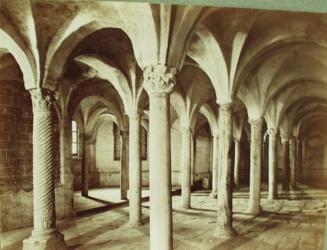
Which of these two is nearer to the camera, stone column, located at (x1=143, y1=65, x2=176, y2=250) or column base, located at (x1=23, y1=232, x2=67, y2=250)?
stone column, located at (x1=143, y1=65, x2=176, y2=250)

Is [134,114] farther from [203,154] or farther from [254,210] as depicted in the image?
[203,154]

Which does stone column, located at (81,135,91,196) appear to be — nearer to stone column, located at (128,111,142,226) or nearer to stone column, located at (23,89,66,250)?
stone column, located at (128,111,142,226)

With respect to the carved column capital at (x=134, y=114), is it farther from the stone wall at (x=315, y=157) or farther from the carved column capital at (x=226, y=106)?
the stone wall at (x=315, y=157)

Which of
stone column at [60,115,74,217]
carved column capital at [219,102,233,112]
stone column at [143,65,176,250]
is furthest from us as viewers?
stone column at [60,115,74,217]

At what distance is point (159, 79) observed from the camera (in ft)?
16.8

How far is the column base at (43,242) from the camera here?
6449 millimetres

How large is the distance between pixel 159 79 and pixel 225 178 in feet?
12.1

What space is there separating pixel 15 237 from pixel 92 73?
5.18 m

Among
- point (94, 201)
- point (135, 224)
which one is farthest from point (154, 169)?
point (94, 201)

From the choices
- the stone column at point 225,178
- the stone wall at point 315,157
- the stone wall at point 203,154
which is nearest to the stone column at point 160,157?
the stone column at point 225,178

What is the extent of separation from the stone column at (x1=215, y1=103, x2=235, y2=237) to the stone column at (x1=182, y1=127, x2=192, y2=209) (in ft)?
14.9

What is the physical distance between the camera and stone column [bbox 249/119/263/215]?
10758 millimetres

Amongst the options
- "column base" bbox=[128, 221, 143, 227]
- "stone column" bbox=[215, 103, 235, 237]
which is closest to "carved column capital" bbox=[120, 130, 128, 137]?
"column base" bbox=[128, 221, 143, 227]

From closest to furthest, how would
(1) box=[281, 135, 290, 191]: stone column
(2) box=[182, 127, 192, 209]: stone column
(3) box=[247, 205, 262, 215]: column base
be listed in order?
(3) box=[247, 205, 262, 215]: column base, (2) box=[182, 127, 192, 209]: stone column, (1) box=[281, 135, 290, 191]: stone column
